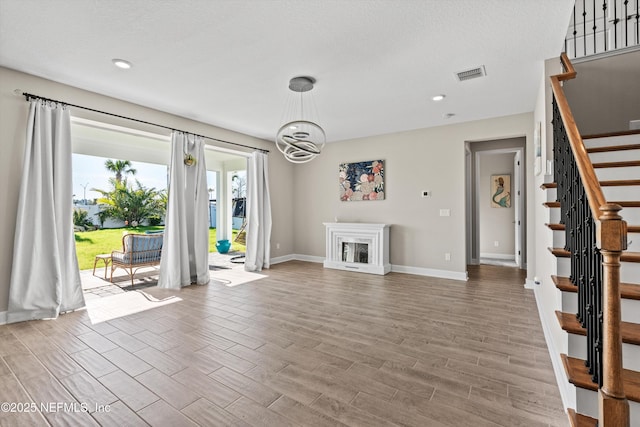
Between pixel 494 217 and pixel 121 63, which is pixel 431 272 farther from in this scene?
pixel 121 63

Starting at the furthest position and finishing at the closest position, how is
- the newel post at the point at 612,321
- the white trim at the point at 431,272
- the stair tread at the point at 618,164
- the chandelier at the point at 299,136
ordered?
the white trim at the point at 431,272
the chandelier at the point at 299,136
the stair tread at the point at 618,164
the newel post at the point at 612,321

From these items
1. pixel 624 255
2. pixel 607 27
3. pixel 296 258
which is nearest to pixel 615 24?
pixel 607 27

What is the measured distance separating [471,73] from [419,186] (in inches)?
101

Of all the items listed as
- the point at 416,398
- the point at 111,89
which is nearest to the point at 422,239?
the point at 416,398

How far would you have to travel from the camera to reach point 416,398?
1.96m

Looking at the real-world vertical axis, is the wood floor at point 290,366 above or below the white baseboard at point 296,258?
below

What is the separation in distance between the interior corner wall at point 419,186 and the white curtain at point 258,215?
1.32 m

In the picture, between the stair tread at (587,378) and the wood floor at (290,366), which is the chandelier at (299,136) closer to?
the wood floor at (290,366)

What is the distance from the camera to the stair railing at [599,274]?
1.27 meters

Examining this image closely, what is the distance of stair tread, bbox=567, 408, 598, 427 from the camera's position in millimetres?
1524

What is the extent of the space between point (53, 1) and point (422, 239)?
18.5 ft

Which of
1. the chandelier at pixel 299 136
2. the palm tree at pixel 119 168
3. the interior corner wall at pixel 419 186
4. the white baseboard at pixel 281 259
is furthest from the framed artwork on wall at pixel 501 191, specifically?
the palm tree at pixel 119 168

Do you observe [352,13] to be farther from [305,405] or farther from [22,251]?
[22,251]

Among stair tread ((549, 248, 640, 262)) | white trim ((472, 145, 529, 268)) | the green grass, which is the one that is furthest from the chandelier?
the green grass
